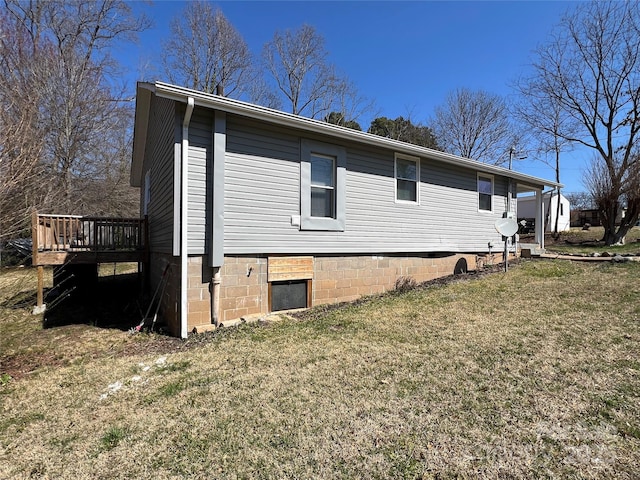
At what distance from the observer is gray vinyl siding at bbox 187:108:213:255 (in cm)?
541

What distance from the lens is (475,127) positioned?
26125 millimetres

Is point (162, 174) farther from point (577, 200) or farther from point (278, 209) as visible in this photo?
point (577, 200)

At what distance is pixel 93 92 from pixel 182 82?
5654mm

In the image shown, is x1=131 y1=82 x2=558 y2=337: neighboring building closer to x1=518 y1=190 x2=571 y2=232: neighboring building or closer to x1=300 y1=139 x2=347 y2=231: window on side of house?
x1=300 y1=139 x2=347 y2=231: window on side of house

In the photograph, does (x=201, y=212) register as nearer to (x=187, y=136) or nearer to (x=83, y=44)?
(x=187, y=136)

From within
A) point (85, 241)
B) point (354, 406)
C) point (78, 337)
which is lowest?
point (78, 337)

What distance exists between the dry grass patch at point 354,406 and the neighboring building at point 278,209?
1144mm

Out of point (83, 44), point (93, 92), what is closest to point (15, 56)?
point (93, 92)

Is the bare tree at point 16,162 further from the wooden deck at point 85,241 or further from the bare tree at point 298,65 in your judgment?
the bare tree at point 298,65

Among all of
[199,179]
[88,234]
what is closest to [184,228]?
[199,179]

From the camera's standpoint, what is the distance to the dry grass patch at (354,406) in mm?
2332

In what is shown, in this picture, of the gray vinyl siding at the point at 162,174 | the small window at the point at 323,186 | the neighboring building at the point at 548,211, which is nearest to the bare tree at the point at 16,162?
the gray vinyl siding at the point at 162,174

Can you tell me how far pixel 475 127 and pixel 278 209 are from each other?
24760 millimetres

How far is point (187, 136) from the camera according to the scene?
5.35m
